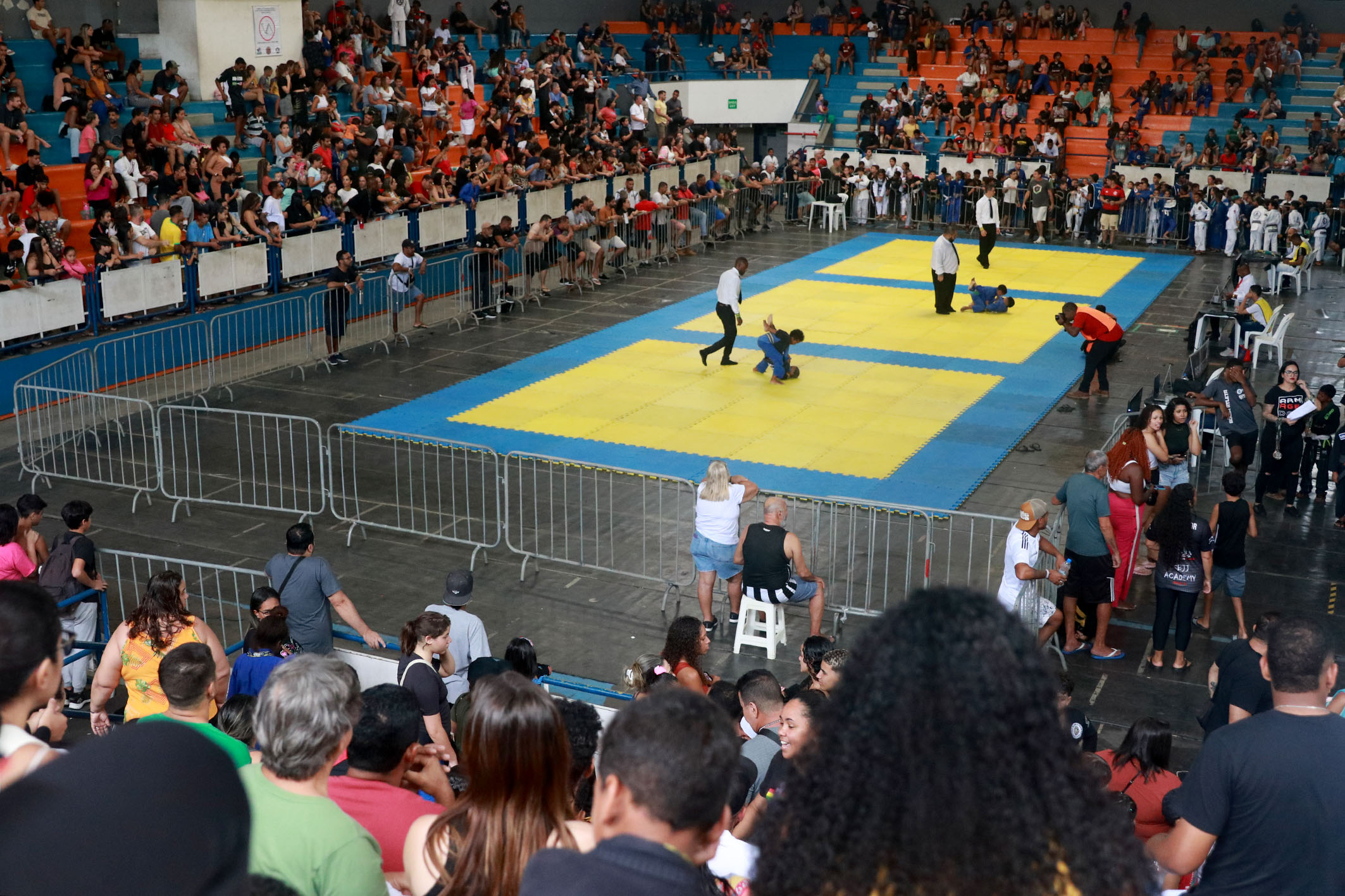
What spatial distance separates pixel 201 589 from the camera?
35.3 feet

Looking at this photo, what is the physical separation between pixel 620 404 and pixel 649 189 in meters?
14.3

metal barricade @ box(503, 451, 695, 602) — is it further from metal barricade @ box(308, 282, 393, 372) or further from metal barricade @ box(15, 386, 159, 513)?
metal barricade @ box(308, 282, 393, 372)

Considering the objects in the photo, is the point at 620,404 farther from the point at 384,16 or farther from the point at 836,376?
the point at 384,16

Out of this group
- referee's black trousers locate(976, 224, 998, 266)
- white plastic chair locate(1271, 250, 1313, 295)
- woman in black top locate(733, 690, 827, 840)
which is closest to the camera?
woman in black top locate(733, 690, 827, 840)

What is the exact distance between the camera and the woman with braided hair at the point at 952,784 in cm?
233

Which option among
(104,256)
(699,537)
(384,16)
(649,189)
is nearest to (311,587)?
(699,537)

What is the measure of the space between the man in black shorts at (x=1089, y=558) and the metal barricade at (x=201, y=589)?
664cm

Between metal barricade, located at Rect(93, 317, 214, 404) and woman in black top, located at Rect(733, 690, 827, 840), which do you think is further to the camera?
metal barricade, located at Rect(93, 317, 214, 404)

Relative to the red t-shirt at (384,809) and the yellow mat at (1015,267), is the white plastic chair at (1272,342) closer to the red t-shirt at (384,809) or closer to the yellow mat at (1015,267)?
the yellow mat at (1015,267)

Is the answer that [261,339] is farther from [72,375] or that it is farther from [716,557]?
[716,557]

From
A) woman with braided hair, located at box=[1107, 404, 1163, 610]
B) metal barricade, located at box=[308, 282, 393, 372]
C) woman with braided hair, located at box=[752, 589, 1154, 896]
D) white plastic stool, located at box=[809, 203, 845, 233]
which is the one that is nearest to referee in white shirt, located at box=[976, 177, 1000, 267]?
white plastic stool, located at box=[809, 203, 845, 233]

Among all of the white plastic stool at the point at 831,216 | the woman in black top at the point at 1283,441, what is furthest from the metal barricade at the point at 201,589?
the white plastic stool at the point at 831,216

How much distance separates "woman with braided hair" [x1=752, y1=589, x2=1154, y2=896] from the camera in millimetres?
2326

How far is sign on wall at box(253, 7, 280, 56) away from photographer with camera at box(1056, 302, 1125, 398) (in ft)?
58.1
